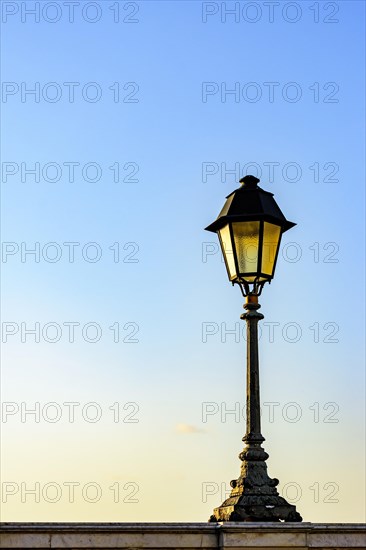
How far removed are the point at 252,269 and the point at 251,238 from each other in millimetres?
292

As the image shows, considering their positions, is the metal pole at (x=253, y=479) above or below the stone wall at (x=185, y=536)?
above

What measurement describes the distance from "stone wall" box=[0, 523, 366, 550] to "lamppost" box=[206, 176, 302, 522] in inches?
18.6

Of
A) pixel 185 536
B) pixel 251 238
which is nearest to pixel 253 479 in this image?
pixel 185 536

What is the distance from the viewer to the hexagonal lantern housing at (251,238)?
11.0m

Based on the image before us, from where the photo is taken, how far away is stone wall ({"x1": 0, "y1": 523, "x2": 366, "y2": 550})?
367 inches

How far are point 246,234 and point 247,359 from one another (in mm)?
1181

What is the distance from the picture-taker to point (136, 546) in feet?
31.1

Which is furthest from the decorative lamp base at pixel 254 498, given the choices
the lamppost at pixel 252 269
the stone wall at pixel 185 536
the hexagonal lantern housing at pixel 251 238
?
the hexagonal lantern housing at pixel 251 238

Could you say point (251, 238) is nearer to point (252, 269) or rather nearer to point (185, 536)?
point (252, 269)

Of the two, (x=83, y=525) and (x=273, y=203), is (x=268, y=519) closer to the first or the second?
(x=83, y=525)

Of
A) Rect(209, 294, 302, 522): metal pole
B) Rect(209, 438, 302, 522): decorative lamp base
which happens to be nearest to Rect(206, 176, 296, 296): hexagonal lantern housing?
Rect(209, 294, 302, 522): metal pole

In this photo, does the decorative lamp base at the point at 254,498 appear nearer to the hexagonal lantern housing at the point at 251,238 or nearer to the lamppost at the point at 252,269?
the lamppost at the point at 252,269

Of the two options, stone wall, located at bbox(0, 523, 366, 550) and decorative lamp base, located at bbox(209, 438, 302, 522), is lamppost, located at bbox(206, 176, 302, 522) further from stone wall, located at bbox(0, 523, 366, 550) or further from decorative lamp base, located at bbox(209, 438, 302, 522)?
stone wall, located at bbox(0, 523, 366, 550)

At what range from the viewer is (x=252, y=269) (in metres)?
11.0
